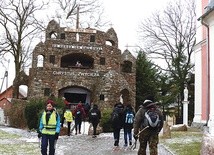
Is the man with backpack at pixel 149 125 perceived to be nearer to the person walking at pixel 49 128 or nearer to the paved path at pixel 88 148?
the person walking at pixel 49 128

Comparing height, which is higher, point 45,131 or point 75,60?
point 75,60

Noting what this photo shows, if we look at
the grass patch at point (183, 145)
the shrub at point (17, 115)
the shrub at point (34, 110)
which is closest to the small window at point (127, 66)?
the shrub at point (17, 115)

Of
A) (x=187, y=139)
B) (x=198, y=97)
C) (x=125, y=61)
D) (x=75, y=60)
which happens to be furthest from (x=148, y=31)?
(x=187, y=139)

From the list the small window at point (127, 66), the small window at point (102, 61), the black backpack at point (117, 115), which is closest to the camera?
the black backpack at point (117, 115)

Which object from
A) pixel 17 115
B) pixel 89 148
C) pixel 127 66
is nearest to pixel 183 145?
pixel 89 148

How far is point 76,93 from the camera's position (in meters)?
38.0

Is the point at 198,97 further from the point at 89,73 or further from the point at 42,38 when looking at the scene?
the point at 42,38

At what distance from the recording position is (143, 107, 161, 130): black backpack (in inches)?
391

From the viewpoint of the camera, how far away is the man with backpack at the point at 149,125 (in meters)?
9.97

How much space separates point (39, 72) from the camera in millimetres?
36938

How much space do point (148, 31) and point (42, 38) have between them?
11.2m

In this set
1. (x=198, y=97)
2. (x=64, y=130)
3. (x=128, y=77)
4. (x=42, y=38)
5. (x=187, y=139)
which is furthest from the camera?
(x=42, y=38)

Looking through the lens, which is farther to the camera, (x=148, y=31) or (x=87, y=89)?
(x=148, y=31)

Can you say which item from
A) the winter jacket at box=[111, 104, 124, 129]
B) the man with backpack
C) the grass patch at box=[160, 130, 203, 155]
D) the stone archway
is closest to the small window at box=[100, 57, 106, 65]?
the stone archway
